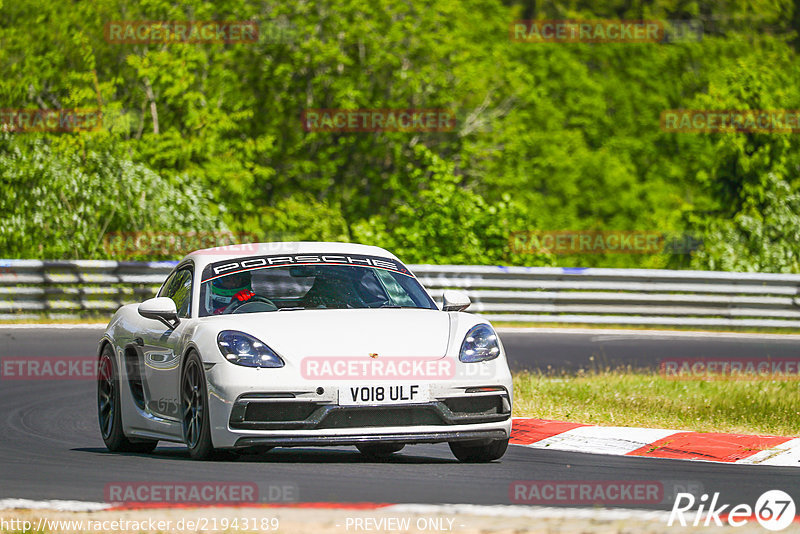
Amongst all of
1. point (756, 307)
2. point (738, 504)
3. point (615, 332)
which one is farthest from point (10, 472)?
point (756, 307)

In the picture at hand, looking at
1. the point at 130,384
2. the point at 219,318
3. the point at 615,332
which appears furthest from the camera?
the point at 615,332

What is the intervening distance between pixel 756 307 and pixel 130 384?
14227 millimetres

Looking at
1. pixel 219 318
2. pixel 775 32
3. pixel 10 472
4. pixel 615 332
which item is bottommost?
pixel 615 332

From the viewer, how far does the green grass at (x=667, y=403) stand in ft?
36.1

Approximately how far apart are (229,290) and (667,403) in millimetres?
4385

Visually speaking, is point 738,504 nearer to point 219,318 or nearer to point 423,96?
point 219,318

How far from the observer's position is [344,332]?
8297mm

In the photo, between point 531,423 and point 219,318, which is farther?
point 531,423

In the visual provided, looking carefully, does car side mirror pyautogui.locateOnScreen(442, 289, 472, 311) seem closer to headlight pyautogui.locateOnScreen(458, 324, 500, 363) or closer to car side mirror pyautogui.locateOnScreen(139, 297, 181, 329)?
headlight pyautogui.locateOnScreen(458, 324, 500, 363)

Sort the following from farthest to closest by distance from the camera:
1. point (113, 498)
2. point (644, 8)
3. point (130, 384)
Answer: point (644, 8)
point (130, 384)
point (113, 498)

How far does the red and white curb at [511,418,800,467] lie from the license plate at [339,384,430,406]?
1983mm

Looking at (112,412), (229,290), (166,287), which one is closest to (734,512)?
(229,290)

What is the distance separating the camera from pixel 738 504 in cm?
705

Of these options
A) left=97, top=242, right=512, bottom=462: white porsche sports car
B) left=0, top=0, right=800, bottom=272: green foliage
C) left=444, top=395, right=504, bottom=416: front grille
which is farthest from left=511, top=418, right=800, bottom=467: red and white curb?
left=0, top=0, right=800, bottom=272: green foliage
